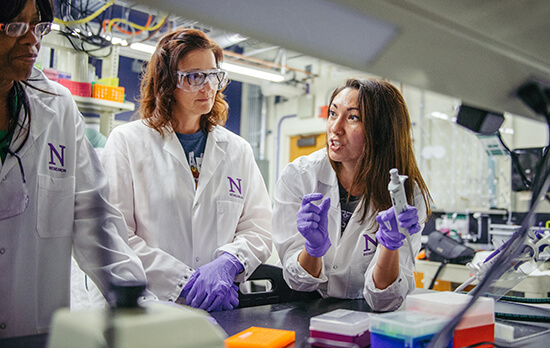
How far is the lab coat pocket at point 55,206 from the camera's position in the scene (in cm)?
114

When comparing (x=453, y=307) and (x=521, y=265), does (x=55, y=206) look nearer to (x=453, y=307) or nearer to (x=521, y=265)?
(x=453, y=307)

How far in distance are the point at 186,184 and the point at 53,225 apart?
0.53 meters

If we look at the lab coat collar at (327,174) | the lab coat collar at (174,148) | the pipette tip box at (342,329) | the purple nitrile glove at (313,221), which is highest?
the lab coat collar at (174,148)

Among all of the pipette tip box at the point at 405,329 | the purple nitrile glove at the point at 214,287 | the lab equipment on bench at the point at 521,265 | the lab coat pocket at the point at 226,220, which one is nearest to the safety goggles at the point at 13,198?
the purple nitrile glove at the point at 214,287

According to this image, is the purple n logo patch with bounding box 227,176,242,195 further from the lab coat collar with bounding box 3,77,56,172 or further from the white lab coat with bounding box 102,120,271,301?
the lab coat collar with bounding box 3,77,56,172

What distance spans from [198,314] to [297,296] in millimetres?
966

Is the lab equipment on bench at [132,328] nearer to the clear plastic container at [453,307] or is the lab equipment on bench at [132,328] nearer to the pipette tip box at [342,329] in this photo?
the pipette tip box at [342,329]

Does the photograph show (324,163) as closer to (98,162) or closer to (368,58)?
(98,162)

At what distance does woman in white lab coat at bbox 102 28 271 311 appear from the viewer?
145 cm

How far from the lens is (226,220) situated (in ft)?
5.35

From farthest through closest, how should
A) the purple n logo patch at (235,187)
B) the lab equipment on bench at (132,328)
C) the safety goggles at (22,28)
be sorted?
the purple n logo patch at (235,187) < the safety goggles at (22,28) < the lab equipment on bench at (132,328)

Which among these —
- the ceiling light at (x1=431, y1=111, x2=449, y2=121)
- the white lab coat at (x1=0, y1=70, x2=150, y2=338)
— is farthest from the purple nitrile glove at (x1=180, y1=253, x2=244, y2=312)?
the ceiling light at (x1=431, y1=111, x2=449, y2=121)

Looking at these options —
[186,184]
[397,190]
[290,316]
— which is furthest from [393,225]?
[186,184]

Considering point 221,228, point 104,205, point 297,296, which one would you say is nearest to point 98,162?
point 104,205
